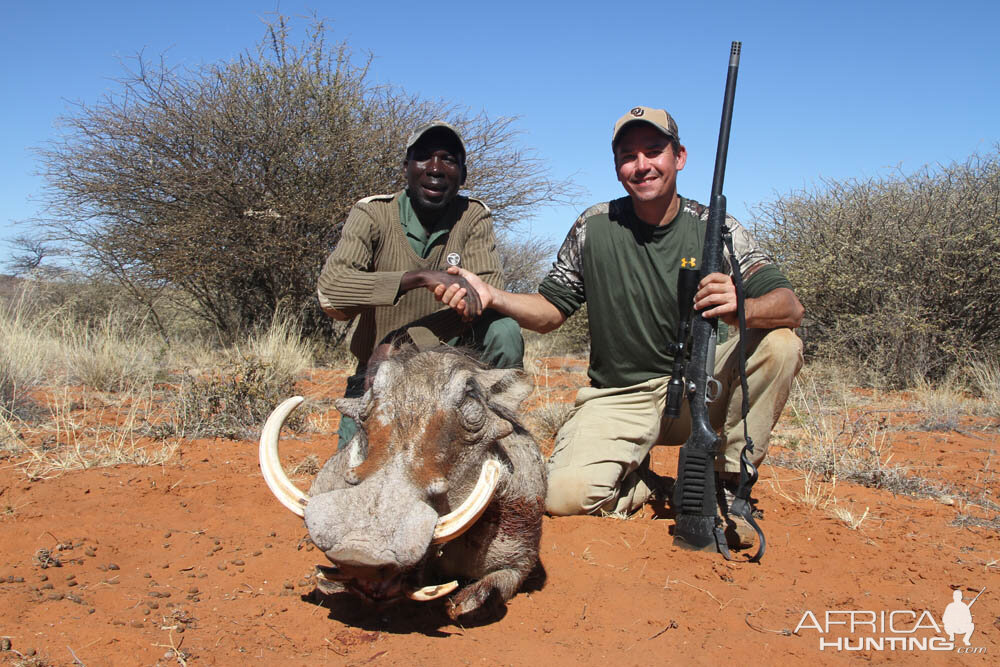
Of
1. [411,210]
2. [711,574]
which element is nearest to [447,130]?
[411,210]

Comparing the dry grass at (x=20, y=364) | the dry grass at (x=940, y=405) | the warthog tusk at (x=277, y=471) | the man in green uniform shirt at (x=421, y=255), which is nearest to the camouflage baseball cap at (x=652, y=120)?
the man in green uniform shirt at (x=421, y=255)

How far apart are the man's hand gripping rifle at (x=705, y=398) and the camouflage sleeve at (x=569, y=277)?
0.75 meters

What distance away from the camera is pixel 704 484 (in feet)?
10.9

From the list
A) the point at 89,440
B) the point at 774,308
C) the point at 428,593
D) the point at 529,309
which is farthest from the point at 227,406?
the point at 774,308

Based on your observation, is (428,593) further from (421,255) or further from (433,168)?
(433,168)

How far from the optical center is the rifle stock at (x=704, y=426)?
3342 mm

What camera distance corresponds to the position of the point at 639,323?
161 inches

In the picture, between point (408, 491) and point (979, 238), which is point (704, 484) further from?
point (979, 238)

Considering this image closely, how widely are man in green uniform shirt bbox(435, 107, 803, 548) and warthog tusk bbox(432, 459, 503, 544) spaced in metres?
1.49

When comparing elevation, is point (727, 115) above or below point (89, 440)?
above

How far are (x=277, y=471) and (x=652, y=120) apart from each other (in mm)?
2734

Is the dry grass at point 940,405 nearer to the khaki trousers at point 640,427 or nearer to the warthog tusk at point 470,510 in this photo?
the khaki trousers at point 640,427

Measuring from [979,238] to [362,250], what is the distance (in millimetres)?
8328

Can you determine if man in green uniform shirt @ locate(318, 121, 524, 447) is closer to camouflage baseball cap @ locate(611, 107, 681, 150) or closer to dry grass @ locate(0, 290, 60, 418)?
camouflage baseball cap @ locate(611, 107, 681, 150)
